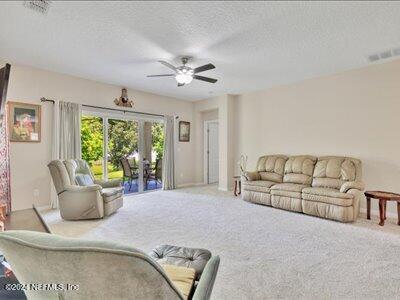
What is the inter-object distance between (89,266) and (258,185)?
4.64m

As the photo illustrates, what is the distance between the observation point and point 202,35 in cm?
312

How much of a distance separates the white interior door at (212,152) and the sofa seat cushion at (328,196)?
4002mm

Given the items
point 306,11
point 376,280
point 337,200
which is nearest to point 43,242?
point 376,280

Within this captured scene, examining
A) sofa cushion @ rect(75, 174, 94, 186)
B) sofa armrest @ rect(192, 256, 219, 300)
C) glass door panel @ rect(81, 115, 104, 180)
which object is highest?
glass door panel @ rect(81, 115, 104, 180)

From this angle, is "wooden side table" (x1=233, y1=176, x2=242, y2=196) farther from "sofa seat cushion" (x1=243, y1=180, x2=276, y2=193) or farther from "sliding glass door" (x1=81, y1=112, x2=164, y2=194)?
"sliding glass door" (x1=81, y1=112, x2=164, y2=194)

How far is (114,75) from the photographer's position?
16.1 ft

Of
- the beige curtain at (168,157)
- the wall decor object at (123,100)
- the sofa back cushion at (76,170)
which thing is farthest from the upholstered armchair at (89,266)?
the beige curtain at (168,157)

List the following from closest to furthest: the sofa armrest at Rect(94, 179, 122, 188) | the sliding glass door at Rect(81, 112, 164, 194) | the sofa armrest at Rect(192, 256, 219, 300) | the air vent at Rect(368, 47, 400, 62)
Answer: the sofa armrest at Rect(192, 256, 219, 300)
the air vent at Rect(368, 47, 400, 62)
the sofa armrest at Rect(94, 179, 122, 188)
the sliding glass door at Rect(81, 112, 164, 194)

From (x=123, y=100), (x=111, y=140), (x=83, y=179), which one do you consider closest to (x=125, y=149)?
(x=111, y=140)

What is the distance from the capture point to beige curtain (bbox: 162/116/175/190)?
670 cm

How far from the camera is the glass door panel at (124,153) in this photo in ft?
18.9

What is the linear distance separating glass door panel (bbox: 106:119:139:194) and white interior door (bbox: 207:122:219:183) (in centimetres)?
259

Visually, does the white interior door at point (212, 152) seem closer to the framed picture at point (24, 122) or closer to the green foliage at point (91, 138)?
the green foliage at point (91, 138)

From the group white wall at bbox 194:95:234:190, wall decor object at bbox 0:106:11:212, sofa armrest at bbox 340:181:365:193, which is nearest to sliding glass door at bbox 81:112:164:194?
wall decor object at bbox 0:106:11:212
